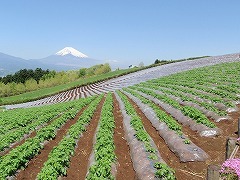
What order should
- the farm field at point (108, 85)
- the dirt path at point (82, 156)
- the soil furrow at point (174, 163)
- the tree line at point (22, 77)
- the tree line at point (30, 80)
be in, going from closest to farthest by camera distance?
the soil furrow at point (174, 163)
the dirt path at point (82, 156)
the farm field at point (108, 85)
the tree line at point (30, 80)
the tree line at point (22, 77)

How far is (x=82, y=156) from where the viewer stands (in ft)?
44.5

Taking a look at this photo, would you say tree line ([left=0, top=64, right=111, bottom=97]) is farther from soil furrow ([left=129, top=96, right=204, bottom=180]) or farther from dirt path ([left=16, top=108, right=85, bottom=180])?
soil furrow ([left=129, top=96, right=204, bottom=180])

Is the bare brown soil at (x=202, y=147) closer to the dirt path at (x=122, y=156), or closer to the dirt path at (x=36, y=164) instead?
the dirt path at (x=122, y=156)

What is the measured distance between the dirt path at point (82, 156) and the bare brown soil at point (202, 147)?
3.62 meters

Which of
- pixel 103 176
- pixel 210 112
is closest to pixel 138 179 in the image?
pixel 103 176

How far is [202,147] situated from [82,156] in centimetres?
594

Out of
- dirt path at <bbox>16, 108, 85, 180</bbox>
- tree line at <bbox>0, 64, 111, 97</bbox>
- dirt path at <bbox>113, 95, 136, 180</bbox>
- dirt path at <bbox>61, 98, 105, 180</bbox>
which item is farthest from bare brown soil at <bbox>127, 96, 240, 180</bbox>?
tree line at <bbox>0, 64, 111, 97</bbox>

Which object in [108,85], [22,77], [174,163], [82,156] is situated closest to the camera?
[174,163]

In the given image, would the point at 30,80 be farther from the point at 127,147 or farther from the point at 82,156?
the point at 82,156

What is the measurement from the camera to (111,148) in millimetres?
13062

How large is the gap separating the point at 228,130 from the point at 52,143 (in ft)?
32.6

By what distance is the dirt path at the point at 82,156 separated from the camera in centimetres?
1162

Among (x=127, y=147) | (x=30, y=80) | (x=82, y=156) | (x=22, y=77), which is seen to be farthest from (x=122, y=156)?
(x=22, y=77)

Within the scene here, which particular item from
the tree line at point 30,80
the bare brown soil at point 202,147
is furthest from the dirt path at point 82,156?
the tree line at point 30,80
